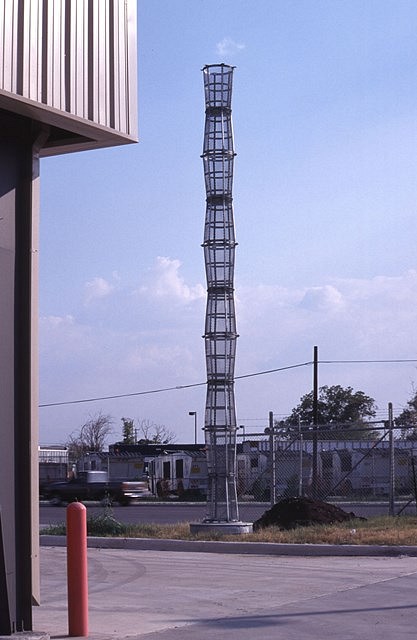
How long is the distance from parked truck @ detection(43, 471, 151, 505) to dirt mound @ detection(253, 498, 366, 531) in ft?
67.5

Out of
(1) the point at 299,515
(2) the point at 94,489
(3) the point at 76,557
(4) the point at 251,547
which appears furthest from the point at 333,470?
(3) the point at 76,557

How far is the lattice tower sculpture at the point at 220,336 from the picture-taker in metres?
18.9

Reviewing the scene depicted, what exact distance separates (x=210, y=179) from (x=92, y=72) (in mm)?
11072

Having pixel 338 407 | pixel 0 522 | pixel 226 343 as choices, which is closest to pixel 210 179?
pixel 226 343

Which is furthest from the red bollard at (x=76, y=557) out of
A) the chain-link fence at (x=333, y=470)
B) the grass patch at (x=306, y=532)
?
the chain-link fence at (x=333, y=470)

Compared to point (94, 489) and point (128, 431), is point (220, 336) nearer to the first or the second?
point (94, 489)

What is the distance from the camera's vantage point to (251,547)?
16703 millimetres

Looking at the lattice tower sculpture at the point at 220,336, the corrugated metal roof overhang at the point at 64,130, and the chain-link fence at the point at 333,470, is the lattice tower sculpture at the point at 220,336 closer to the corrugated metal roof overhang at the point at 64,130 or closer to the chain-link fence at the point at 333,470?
the corrugated metal roof overhang at the point at 64,130

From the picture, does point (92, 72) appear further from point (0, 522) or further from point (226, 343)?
point (226, 343)

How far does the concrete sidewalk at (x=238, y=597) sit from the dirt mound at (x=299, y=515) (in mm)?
3053

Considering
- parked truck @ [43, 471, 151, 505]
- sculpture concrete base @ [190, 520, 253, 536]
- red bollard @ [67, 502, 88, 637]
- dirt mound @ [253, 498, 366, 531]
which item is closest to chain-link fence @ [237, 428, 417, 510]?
parked truck @ [43, 471, 151, 505]

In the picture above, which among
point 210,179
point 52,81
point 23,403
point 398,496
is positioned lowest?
point 398,496

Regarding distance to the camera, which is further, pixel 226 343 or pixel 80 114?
pixel 226 343

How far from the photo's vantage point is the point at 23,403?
26.9ft
